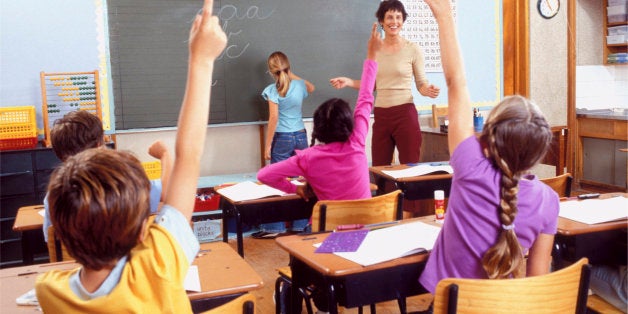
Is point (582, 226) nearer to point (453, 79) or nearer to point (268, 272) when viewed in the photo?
point (453, 79)

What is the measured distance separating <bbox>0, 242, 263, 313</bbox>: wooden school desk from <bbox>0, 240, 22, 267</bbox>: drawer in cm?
259

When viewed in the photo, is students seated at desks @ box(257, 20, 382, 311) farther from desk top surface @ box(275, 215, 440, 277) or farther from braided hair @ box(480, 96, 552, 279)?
braided hair @ box(480, 96, 552, 279)

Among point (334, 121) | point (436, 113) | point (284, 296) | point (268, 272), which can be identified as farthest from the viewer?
point (436, 113)

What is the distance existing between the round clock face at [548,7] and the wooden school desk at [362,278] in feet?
17.8

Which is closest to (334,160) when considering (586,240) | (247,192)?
(247,192)

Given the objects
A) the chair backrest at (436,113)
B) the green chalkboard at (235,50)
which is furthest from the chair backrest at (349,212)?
the chair backrest at (436,113)

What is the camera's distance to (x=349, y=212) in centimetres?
246

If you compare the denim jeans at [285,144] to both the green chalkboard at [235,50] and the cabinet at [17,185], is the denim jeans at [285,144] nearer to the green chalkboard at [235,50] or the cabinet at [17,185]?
the green chalkboard at [235,50]

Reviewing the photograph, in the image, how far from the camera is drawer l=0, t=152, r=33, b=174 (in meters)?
4.21

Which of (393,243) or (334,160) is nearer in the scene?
(393,243)

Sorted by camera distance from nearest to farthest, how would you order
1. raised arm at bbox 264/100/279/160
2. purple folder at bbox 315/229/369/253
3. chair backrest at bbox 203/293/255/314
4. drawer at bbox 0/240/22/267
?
chair backrest at bbox 203/293/255/314
purple folder at bbox 315/229/369/253
drawer at bbox 0/240/22/267
raised arm at bbox 264/100/279/160

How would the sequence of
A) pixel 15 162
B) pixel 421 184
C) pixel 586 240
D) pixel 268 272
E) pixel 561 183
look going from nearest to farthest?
pixel 586 240 → pixel 561 183 → pixel 421 184 → pixel 268 272 → pixel 15 162

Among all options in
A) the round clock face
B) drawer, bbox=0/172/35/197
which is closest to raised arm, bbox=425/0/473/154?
drawer, bbox=0/172/35/197

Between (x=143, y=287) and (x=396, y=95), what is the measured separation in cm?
365
